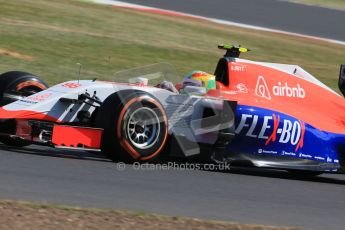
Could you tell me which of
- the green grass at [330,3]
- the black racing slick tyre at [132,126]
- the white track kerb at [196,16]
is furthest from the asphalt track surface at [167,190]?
the green grass at [330,3]

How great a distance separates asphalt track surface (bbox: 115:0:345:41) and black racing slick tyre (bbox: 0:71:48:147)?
12.6m

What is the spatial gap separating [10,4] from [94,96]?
36.2 feet

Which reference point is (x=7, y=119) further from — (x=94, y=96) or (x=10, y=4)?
(x=10, y=4)

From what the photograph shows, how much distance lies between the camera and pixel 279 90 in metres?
8.59

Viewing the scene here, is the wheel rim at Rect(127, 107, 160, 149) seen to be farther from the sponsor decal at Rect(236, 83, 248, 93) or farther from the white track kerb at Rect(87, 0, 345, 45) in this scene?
the white track kerb at Rect(87, 0, 345, 45)

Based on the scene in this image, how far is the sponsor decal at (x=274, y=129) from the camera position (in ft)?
26.4

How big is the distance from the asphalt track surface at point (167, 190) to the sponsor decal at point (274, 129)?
17.5 inches

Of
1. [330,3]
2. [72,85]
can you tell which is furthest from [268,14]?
[72,85]

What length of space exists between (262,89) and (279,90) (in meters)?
0.21

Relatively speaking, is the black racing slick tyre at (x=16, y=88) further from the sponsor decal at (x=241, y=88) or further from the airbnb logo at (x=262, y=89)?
the airbnb logo at (x=262, y=89)

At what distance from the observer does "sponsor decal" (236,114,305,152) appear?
805 cm

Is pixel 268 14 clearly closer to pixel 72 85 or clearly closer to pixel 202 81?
pixel 202 81

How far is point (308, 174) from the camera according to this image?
9133 mm

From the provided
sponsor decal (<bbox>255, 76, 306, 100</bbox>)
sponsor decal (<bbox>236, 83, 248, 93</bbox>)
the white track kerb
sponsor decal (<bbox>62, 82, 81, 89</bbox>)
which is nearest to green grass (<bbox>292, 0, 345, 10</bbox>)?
the white track kerb
